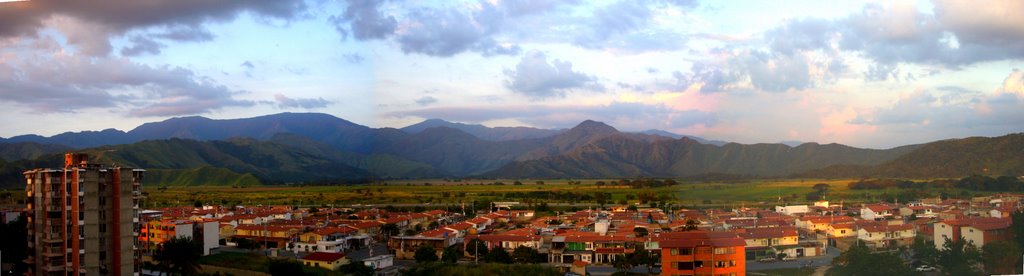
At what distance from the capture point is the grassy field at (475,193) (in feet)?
28.9

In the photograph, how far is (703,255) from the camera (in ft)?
18.0

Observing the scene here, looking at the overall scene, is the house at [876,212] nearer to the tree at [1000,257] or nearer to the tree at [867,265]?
the tree at [867,265]

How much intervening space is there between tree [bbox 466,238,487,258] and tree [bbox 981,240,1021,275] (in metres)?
4.70

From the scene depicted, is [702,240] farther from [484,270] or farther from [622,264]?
[484,270]

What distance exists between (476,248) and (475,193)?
8668 millimetres

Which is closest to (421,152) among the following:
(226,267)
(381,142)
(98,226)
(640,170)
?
(381,142)

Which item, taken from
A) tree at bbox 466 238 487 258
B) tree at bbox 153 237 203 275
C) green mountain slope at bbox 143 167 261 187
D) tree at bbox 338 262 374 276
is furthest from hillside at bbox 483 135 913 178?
green mountain slope at bbox 143 167 261 187

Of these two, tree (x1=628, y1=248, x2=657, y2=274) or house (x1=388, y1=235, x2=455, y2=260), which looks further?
house (x1=388, y1=235, x2=455, y2=260)

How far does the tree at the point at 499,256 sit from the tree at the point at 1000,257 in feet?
14.1

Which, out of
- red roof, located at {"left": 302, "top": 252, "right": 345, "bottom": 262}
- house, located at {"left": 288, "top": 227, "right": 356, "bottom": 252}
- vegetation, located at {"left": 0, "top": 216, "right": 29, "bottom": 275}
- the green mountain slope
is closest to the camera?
vegetation, located at {"left": 0, "top": 216, "right": 29, "bottom": 275}

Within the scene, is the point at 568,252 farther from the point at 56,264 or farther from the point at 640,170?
the point at 56,264

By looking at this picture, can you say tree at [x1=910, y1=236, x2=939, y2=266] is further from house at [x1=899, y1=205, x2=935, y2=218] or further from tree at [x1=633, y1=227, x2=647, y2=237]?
tree at [x1=633, y1=227, x2=647, y2=237]

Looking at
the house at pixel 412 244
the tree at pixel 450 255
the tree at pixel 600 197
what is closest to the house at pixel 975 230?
the tree at pixel 450 255

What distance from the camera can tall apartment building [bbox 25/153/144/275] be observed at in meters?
6.15
